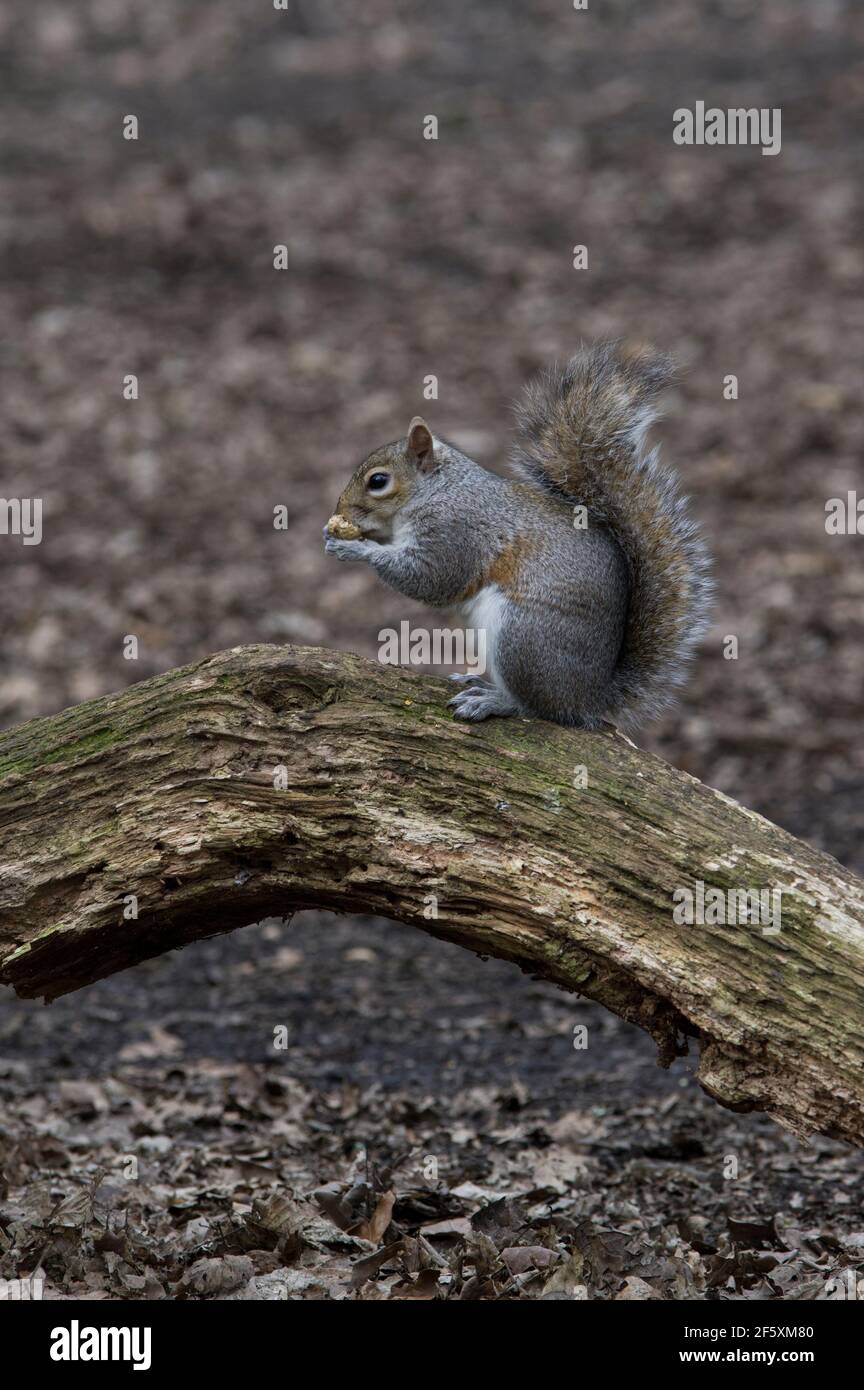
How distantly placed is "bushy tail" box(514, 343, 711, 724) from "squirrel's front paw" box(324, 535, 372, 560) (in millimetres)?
489

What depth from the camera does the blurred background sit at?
15.1 ft

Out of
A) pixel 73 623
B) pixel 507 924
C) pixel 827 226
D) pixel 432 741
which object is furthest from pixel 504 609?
pixel 827 226

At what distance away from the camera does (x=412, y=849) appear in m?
3.10

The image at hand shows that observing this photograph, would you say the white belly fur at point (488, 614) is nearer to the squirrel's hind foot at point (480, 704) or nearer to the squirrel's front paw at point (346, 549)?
the squirrel's hind foot at point (480, 704)

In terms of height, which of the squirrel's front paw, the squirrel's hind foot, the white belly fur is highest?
the squirrel's front paw

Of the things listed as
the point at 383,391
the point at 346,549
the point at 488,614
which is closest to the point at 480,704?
the point at 488,614

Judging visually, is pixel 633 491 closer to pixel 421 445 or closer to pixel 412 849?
pixel 421 445

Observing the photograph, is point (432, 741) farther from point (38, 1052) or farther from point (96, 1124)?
point (38, 1052)

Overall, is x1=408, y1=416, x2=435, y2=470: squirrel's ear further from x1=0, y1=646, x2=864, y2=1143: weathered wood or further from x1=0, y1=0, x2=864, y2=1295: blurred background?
x1=0, y1=0, x2=864, y2=1295: blurred background

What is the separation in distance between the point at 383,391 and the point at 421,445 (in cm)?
569

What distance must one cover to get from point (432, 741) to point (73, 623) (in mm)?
4746

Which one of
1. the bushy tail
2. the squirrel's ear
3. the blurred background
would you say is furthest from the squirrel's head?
the blurred background

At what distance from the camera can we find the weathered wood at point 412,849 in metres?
2.95

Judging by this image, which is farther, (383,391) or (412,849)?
(383,391)
